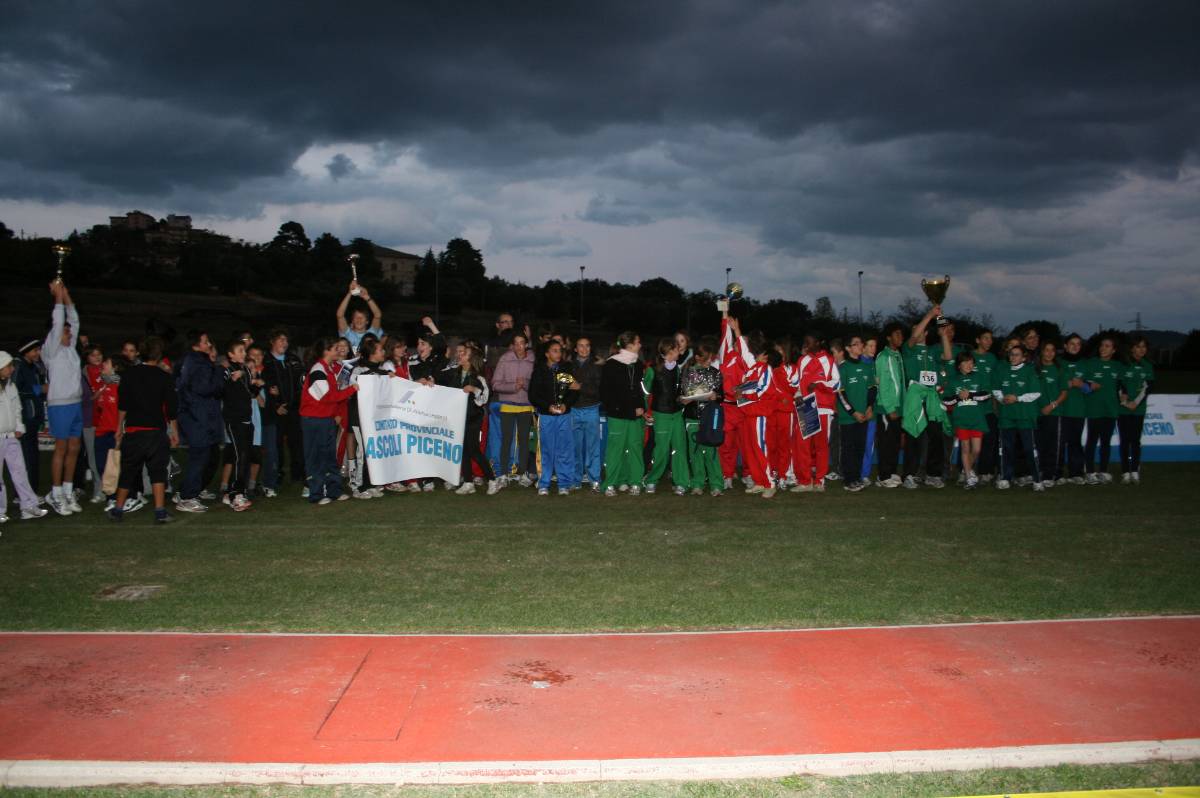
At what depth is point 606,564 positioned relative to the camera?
8.29 meters

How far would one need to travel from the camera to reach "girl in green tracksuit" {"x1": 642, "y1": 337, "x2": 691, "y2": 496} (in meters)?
12.4

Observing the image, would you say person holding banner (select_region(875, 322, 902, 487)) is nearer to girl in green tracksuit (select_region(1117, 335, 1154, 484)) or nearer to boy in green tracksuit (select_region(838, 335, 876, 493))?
boy in green tracksuit (select_region(838, 335, 876, 493))

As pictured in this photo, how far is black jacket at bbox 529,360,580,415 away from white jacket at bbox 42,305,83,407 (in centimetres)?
606

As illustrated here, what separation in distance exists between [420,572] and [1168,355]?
58.5 metres

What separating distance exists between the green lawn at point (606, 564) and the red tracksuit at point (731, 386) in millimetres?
1172

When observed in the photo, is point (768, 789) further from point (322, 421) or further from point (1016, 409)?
point (1016, 409)

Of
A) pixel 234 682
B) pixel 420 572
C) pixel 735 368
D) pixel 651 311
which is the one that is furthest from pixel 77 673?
pixel 651 311

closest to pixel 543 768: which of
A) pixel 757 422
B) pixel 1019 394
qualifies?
pixel 757 422

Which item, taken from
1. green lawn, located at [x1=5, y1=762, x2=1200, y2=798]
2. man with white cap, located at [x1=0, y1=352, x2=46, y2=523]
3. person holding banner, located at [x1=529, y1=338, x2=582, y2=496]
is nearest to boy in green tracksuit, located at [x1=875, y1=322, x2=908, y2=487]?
person holding banner, located at [x1=529, y1=338, x2=582, y2=496]

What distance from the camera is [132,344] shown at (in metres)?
11.3

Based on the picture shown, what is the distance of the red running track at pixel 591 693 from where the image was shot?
4.57 metres

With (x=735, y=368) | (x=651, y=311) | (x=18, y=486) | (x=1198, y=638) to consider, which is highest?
(x=651, y=311)

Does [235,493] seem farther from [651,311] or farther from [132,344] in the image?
[651,311]

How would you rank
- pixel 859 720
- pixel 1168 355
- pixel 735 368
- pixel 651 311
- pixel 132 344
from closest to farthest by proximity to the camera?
pixel 859 720, pixel 132 344, pixel 735 368, pixel 651 311, pixel 1168 355
